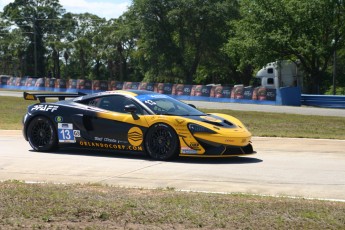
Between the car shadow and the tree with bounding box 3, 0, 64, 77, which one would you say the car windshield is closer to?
the car shadow

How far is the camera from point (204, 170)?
30.6ft

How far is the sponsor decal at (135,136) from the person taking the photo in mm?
10570

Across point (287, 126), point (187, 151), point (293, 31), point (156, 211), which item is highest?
point (293, 31)

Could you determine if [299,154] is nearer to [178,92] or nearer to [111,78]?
[178,92]

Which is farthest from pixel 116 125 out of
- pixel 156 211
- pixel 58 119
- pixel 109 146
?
pixel 156 211

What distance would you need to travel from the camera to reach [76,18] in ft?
315

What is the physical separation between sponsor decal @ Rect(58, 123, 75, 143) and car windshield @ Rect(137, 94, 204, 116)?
4.82ft

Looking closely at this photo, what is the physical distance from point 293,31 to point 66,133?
36.3 metres

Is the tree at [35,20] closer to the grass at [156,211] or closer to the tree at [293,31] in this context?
the tree at [293,31]

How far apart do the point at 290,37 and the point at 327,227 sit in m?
41.0

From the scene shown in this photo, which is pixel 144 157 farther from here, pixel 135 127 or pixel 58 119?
pixel 58 119

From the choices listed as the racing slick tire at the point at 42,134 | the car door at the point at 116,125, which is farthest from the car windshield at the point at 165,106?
the racing slick tire at the point at 42,134

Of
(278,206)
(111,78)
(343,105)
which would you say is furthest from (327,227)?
(111,78)

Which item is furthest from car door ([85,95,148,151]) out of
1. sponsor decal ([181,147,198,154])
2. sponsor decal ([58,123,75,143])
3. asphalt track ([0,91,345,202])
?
sponsor decal ([181,147,198,154])
